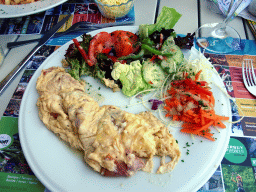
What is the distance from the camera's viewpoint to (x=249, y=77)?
9.12 ft

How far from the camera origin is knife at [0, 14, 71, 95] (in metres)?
2.73

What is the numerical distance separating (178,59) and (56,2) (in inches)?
80.5

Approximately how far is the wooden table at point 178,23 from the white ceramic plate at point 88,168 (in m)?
1.21

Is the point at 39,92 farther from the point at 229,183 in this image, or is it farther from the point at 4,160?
the point at 229,183

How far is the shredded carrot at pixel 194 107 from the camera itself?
6.86 feet

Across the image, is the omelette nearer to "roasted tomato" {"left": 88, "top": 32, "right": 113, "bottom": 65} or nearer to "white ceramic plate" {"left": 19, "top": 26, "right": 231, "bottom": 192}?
"white ceramic plate" {"left": 19, "top": 26, "right": 231, "bottom": 192}

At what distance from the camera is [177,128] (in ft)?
7.20

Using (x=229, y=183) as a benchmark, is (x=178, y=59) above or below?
above

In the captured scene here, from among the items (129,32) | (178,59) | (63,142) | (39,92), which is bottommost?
(63,142)

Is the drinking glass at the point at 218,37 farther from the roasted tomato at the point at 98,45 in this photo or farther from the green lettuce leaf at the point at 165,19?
the roasted tomato at the point at 98,45

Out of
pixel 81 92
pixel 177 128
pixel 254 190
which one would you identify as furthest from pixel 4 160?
pixel 254 190

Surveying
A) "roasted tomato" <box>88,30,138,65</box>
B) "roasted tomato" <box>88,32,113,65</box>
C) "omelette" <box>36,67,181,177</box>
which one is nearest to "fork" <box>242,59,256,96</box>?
"omelette" <box>36,67,181,177</box>

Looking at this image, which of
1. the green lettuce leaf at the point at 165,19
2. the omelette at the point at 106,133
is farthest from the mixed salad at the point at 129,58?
the omelette at the point at 106,133

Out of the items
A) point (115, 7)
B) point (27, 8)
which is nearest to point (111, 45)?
point (115, 7)
